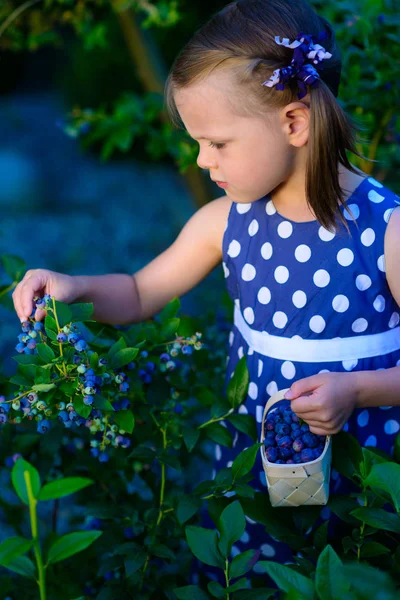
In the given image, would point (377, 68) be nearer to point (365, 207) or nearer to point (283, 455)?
point (365, 207)

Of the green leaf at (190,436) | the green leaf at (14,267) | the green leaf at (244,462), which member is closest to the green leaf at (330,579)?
the green leaf at (244,462)

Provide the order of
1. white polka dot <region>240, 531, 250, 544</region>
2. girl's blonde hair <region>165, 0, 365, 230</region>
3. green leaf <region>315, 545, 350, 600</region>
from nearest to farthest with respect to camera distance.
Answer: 1. green leaf <region>315, 545, 350, 600</region>
2. girl's blonde hair <region>165, 0, 365, 230</region>
3. white polka dot <region>240, 531, 250, 544</region>

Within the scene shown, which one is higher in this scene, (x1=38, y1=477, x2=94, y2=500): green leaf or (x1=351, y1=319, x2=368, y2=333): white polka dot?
(x1=38, y1=477, x2=94, y2=500): green leaf

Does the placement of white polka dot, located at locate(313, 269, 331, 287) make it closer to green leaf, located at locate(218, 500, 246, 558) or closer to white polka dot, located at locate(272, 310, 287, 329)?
white polka dot, located at locate(272, 310, 287, 329)

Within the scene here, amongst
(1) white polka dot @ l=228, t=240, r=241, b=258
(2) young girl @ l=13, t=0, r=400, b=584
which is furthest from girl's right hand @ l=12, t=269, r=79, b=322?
(1) white polka dot @ l=228, t=240, r=241, b=258

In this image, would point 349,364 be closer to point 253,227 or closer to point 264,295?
point 264,295

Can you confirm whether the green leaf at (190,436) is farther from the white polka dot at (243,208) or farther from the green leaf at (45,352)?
the white polka dot at (243,208)

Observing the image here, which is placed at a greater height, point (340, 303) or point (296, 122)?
point (296, 122)

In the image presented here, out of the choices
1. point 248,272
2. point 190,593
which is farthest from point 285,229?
point 190,593

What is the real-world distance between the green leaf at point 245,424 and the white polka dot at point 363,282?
0.35 meters

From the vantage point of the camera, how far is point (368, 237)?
1488mm

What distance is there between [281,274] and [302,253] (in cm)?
7

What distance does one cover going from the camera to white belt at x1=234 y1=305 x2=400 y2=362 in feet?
5.05

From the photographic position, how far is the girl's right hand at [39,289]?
153 centimetres
